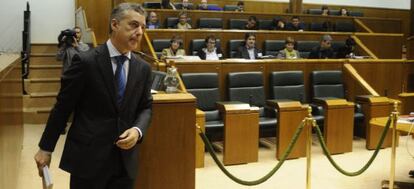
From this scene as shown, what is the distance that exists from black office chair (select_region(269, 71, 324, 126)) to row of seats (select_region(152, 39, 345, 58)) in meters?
1.44

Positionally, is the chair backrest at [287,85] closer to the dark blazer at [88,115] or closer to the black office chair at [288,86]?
the black office chair at [288,86]

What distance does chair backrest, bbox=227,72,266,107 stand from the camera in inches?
202

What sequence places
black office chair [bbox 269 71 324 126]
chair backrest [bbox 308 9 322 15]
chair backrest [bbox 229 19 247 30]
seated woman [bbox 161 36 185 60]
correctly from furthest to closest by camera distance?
1. chair backrest [bbox 308 9 322 15]
2. chair backrest [bbox 229 19 247 30]
3. seated woman [bbox 161 36 185 60]
4. black office chair [bbox 269 71 324 126]

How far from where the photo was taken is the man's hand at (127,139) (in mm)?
1739

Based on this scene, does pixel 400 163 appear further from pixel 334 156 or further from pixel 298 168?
pixel 298 168

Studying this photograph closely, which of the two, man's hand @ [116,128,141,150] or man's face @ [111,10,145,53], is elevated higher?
man's face @ [111,10,145,53]

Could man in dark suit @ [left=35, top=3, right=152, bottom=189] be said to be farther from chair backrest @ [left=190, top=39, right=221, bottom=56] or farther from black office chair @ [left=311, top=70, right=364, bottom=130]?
chair backrest @ [left=190, top=39, right=221, bottom=56]

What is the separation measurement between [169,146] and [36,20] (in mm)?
7201

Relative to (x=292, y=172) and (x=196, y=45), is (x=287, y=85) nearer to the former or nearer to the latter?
(x=292, y=172)

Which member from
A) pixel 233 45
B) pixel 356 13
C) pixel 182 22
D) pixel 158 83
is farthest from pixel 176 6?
pixel 158 83

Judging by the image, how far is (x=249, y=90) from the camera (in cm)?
520

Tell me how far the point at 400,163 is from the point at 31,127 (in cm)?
466

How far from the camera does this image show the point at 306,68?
5664 millimetres

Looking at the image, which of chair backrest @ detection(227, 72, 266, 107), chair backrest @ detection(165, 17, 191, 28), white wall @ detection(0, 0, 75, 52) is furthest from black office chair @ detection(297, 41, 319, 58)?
white wall @ detection(0, 0, 75, 52)
